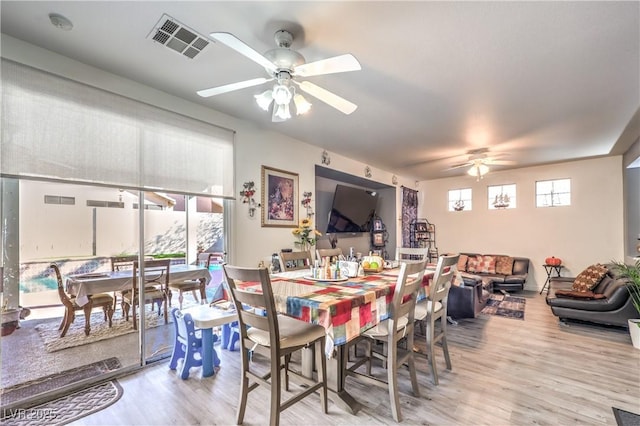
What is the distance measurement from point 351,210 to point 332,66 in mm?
4287

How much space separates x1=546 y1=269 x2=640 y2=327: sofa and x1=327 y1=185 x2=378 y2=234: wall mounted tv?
3391mm

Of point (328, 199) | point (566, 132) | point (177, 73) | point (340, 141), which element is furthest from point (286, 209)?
point (566, 132)

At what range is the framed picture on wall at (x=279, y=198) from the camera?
384 centimetres

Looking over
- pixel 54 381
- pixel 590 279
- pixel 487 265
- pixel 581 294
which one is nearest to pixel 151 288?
pixel 54 381

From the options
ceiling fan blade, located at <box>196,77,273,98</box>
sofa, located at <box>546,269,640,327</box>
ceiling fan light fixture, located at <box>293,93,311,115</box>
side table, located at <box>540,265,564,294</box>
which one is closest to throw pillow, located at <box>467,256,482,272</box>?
side table, located at <box>540,265,564,294</box>

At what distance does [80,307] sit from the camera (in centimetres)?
249

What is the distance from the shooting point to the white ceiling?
1.77 m

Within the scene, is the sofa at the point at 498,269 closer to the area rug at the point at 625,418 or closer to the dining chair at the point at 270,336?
the area rug at the point at 625,418

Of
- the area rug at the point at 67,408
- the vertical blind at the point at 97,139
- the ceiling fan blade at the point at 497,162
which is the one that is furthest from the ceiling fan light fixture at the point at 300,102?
the ceiling fan blade at the point at 497,162

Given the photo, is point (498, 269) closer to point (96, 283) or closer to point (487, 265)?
point (487, 265)

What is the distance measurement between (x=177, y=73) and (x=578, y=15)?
9.53 feet

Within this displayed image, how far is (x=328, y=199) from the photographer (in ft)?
19.0

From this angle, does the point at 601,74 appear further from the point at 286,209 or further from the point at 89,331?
the point at 89,331

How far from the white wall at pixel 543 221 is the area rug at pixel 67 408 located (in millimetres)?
7207
